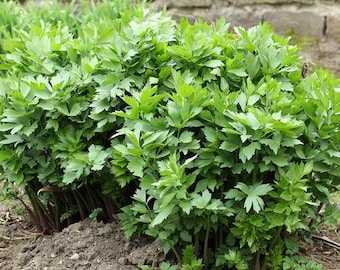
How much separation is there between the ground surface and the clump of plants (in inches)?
4.2

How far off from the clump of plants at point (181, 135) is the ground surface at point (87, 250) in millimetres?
106

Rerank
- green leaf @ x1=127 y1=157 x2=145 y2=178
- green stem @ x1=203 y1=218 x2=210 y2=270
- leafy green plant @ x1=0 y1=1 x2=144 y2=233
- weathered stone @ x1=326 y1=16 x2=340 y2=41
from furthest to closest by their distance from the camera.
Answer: weathered stone @ x1=326 y1=16 x2=340 y2=41 → leafy green plant @ x1=0 y1=1 x2=144 y2=233 → green stem @ x1=203 y1=218 x2=210 y2=270 → green leaf @ x1=127 y1=157 x2=145 y2=178

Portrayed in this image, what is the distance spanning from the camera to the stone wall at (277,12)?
5.92 metres

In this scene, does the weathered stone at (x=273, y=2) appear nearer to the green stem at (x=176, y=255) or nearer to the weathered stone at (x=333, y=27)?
the weathered stone at (x=333, y=27)

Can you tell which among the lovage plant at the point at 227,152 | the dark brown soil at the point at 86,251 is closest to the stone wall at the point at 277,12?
the lovage plant at the point at 227,152

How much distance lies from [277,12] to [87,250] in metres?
3.89

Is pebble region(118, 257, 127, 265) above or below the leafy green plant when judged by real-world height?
below

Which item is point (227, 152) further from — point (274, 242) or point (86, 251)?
point (86, 251)

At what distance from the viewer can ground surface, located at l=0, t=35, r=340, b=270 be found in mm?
2742

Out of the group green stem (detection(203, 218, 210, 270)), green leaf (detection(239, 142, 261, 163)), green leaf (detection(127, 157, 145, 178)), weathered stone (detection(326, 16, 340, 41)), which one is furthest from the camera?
weathered stone (detection(326, 16, 340, 41))

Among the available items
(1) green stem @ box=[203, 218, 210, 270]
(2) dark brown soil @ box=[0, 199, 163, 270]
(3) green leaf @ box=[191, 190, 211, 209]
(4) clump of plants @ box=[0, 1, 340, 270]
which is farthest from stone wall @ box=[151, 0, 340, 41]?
(3) green leaf @ box=[191, 190, 211, 209]

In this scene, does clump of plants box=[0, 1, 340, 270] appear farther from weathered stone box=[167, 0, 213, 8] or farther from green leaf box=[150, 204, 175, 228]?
weathered stone box=[167, 0, 213, 8]

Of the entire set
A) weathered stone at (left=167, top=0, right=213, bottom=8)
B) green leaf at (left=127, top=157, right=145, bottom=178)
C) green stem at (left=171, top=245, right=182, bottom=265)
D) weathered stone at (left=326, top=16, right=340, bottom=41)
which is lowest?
weathered stone at (left=326, top=16, right=340, bottom=41)

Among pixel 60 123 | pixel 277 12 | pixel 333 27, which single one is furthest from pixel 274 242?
pixel 277 12
